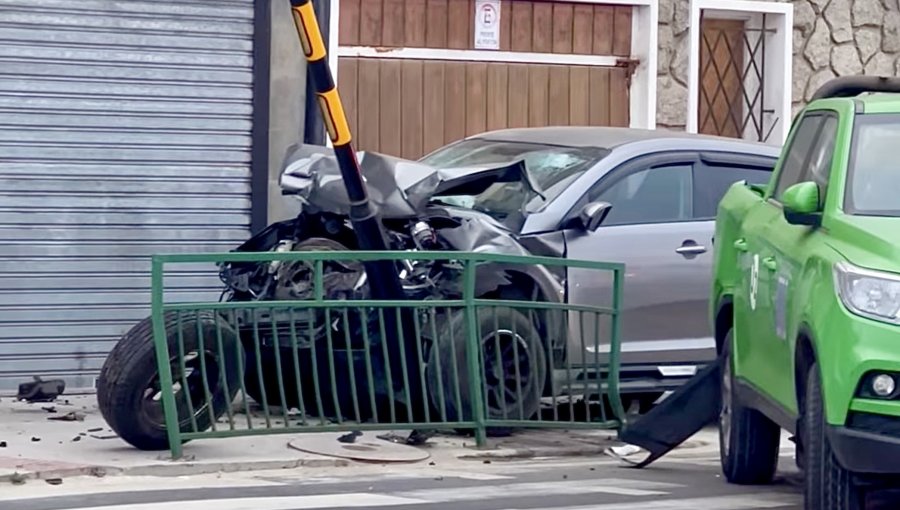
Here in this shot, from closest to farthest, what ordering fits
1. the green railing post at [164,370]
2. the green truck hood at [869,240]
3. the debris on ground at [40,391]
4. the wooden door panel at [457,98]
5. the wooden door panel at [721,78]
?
1. the green truck hood at [869,240]
2. the green railing post at [164,370]
3. the debris on ground at [40,391]
4. the wooden door panel at [457,98]
5. the wooden door panel at [721,78]

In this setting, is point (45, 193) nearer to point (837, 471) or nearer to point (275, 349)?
point (275, 349)

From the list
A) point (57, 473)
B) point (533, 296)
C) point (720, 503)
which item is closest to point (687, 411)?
point (720, 503)

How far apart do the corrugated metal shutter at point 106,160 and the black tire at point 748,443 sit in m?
5.06

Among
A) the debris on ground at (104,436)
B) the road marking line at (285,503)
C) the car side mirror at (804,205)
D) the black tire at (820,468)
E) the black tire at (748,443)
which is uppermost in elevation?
the car side mirror at (804,205)

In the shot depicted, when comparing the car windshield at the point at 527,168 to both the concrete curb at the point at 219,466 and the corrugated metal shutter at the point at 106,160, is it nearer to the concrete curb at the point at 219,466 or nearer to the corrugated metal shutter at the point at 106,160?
the corrugated metal shutter at the point at 106,160

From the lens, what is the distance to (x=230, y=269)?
10719mm

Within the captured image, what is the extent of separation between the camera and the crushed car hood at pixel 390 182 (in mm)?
10688

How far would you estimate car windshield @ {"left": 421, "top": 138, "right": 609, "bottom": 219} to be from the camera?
36.6 ft

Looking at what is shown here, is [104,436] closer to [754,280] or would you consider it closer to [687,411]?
[687,411]

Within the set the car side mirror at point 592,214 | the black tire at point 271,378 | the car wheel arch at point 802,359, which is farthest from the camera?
the car side mirror at point 592,214

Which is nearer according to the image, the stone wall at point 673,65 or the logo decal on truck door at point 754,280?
the logo decal on truck door at point 754,280

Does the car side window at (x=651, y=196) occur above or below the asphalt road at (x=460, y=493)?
above

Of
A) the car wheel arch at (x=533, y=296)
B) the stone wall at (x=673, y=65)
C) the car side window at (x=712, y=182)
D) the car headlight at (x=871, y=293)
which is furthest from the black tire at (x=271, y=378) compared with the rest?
the stone wall at (x=673, y=65)

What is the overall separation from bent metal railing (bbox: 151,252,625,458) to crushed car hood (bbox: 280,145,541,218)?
550 mm
